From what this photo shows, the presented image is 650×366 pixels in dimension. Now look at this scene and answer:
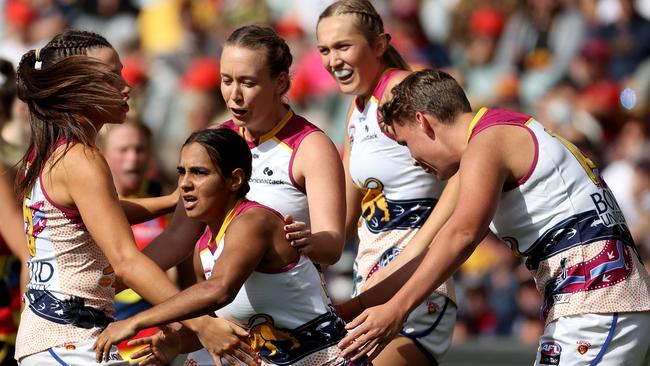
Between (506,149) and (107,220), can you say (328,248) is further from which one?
(107,220)

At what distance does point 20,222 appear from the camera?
5.21 meters

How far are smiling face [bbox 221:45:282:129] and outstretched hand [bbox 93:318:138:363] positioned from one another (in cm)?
131

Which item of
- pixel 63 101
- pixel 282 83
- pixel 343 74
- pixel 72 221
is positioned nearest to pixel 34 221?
pixel 72 221

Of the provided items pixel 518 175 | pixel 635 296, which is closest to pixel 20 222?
pixel 518 175

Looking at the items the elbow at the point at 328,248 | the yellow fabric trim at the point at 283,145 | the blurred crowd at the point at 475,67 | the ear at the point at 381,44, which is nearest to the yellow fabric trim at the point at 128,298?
the yellow fabric trim at the point at 283,145

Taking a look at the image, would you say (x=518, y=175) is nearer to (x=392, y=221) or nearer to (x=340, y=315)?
(x=340, y=315)

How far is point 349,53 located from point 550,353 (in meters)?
1.89

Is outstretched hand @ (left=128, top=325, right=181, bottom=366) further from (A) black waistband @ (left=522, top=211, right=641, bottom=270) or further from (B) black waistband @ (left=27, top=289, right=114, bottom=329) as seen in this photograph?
(A) black waistband @ (left=522, top=211, right=641, bottom=270)

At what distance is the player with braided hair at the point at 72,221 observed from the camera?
418 centimetres

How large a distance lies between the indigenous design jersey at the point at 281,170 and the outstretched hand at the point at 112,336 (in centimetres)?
119

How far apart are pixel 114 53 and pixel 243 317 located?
1.21 m

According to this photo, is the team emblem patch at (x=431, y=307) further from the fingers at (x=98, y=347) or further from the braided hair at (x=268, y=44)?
the fingers at (x=98, y=347)

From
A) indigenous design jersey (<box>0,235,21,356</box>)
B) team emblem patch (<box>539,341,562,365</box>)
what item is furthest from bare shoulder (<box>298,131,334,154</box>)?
indigenous design jersey (<box>0,235,21,356</box>)

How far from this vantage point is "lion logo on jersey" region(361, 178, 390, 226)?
5809 millimetres
